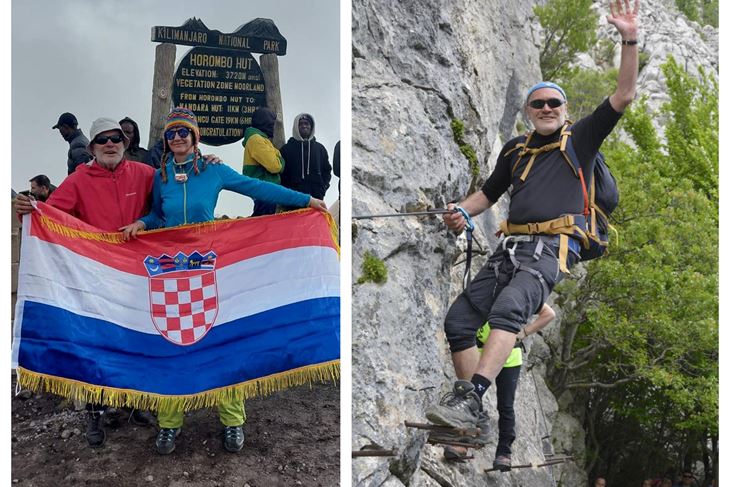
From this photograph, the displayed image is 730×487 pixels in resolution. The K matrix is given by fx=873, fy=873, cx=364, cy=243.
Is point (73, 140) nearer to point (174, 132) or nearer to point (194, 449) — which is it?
point (174, 132)

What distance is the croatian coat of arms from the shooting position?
5.47 meters

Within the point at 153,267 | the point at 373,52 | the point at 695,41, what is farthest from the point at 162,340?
the point at 695,41

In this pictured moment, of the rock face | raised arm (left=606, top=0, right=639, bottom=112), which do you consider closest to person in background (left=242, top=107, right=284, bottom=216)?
the rock face

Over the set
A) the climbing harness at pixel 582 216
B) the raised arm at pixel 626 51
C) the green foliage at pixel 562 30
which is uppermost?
the green foliage at pixel 562 30

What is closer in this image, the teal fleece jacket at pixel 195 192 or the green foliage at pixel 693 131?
the teal fleece jacket at pixel 195 192

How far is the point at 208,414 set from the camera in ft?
18.6

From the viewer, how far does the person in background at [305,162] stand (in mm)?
5848

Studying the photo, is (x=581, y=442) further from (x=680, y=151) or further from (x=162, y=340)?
(x=162, y=340)

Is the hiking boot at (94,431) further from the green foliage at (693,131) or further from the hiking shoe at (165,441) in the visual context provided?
the green foliage at (693,131)

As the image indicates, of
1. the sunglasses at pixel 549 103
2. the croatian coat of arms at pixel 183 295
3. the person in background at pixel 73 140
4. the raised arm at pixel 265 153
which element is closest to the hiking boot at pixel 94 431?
Answer: the croatian coat of arms at pixel 183 295

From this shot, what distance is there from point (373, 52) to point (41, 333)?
12.1 feet

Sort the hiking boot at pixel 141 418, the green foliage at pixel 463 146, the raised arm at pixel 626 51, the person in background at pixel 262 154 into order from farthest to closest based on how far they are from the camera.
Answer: the green foliage at pixel 463 146, the person in background at pixel 262 154, the hiking boot at pixel 141 418, the raised arm at pixel 626 51

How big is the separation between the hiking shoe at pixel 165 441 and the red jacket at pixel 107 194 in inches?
51.1

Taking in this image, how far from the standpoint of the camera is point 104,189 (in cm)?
536
